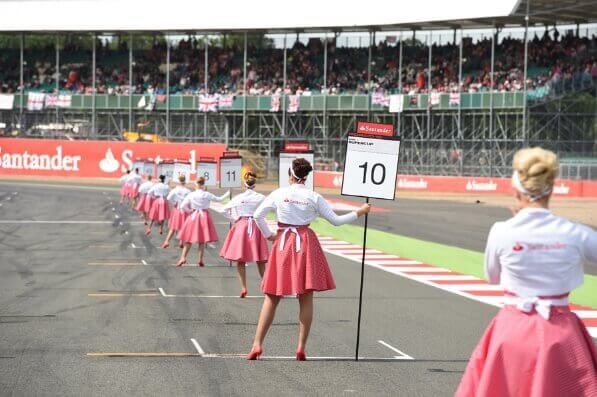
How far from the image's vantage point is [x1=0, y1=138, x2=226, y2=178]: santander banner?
69812mm

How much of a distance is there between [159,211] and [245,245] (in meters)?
17.0

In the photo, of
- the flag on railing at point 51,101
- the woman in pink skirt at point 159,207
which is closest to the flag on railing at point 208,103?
the flag on railing at point 51,101

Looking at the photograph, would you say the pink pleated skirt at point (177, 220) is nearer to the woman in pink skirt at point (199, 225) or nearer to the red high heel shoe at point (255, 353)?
the woman in pink skirt at point (199, 225)

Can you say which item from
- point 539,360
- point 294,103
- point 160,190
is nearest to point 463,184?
point 294,103

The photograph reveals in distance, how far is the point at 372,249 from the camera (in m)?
28.0

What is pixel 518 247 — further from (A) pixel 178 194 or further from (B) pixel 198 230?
(A) pixel 178 194

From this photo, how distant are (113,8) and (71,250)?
51081mm

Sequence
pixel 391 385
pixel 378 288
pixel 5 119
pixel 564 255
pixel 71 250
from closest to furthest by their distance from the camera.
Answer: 1. pixel 564 255
2. pixel 391 385
3. pixel 378 288
4. pixel 71 250
5. pixel 5 119

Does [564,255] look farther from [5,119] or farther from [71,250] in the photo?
[5,119]

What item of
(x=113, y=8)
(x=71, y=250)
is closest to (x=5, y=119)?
(x=113, y=8)

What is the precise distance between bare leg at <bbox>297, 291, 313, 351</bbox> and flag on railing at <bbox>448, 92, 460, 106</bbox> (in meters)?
54.3

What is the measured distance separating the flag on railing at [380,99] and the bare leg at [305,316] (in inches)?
2237

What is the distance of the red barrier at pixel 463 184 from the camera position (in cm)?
5247

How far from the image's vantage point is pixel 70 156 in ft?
232
